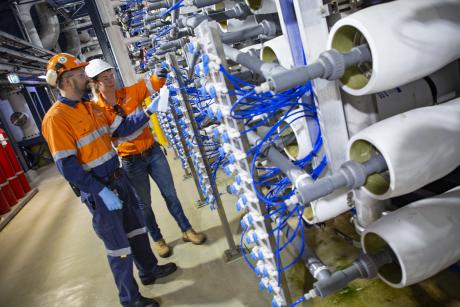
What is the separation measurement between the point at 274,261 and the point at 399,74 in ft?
3.01

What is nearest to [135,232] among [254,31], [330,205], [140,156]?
[140,156]

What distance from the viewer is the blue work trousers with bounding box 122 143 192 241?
7.77 feet

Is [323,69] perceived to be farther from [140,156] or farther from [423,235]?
[140,156]

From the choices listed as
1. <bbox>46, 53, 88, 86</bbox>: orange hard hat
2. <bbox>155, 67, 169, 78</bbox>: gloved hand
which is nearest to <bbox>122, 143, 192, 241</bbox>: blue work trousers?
<bbox>155, 67, 169, 78</bbox>: gloved hand

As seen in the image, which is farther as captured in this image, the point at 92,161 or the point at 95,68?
the point at 95,68

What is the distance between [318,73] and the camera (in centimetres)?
82

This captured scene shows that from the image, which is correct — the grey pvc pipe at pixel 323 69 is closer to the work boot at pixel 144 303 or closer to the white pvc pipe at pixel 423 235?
the white pvc pipe at pixel 423 235

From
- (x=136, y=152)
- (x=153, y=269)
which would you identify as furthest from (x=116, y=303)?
(x=136, y=152)

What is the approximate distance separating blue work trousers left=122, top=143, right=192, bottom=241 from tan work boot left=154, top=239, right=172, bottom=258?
0.14 ft

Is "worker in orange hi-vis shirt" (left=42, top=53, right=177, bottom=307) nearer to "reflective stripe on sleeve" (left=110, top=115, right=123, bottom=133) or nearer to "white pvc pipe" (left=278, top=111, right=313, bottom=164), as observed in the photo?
"reflective stripe on sleeve" (left=110, top=115, right=123, bottom=133)

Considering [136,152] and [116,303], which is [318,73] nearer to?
[136,152]

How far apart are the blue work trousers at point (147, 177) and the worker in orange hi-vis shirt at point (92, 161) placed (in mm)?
351

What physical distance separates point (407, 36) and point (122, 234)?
1745 millimetres

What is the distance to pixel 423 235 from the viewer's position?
91 cm
